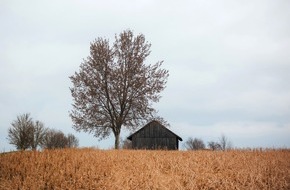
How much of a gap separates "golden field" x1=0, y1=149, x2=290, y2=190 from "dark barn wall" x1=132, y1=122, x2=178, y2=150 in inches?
995

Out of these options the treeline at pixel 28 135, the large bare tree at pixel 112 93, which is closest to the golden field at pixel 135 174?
the large bare tree at pixel 112 93

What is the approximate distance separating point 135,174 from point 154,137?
90.0 ft

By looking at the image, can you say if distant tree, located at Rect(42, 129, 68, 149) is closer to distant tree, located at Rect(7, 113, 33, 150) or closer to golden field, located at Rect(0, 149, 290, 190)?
distant tree, located at Rect(7, 113, 33, 150)

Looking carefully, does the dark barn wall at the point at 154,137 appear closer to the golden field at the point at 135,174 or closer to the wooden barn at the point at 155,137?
the wooden barn at the point at 155,137

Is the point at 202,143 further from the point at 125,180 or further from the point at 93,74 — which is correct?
the point at 125,180

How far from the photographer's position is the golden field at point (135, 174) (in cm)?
688

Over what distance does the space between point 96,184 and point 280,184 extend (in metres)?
4.00

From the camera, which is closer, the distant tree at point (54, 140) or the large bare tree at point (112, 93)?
the large bare tree at point (112, 93)

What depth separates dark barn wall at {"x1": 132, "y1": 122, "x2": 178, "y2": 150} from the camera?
34875 millimetres

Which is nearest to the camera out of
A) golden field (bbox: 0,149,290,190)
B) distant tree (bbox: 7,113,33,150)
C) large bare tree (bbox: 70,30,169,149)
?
golden field (bbox: 0,149,290,190)

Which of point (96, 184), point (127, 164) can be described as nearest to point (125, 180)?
point (96, 184)

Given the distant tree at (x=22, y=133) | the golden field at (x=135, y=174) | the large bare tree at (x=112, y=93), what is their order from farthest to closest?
1. the distant tree at (x=22, y=133)
2. the large bare tree at (x=112, y=93)
3. the golden field at (x=135, y=174)

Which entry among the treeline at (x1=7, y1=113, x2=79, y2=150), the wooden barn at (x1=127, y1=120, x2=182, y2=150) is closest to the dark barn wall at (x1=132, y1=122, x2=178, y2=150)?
the wooden barn at (x1=127, y1=120, x2=182, y2=150)

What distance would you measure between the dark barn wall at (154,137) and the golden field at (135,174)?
2526 centimetres
